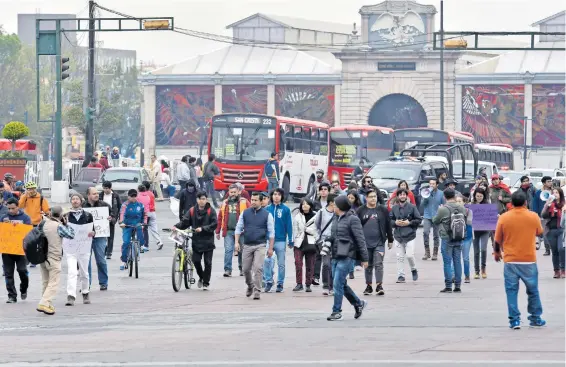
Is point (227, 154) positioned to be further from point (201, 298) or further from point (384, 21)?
point (384, 21)

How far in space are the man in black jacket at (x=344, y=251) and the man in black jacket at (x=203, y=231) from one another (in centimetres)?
479

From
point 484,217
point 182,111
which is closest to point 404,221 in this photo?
point 484,217

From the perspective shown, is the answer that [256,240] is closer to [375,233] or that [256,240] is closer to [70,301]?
[375,233]

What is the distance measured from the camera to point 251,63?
9950cm

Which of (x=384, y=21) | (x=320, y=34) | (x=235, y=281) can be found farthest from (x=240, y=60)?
(x=235, y=281)

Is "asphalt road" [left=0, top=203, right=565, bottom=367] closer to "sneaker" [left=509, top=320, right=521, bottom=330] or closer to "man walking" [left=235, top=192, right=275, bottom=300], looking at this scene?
"sneaker" [left=509, top=320, right=521, bottom=330]

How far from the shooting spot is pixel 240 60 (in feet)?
329

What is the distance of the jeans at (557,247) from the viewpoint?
77.2 ft

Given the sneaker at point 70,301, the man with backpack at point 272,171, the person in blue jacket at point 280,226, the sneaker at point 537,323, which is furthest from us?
the man with backpack at point 272,171

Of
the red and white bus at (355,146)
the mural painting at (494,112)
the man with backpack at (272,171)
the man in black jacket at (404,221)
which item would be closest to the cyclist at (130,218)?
the man in black jacket at (404,221)

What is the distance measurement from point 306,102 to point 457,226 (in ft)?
246

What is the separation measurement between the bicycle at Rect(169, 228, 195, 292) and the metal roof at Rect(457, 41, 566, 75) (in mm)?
73221

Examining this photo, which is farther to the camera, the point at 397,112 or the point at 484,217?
the point at 397,112

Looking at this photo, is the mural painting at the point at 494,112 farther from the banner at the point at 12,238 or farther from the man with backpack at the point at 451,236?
the banner at the point at 12,238
